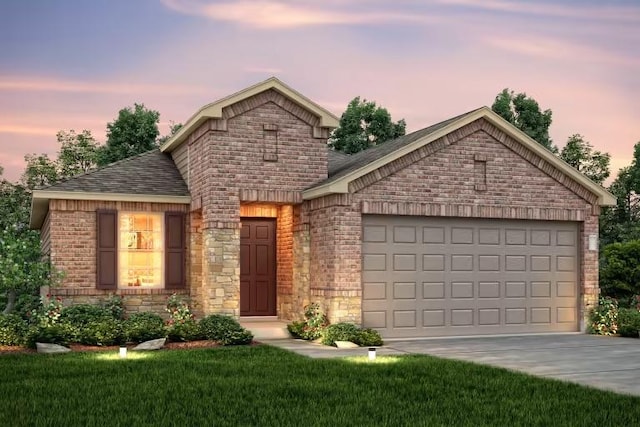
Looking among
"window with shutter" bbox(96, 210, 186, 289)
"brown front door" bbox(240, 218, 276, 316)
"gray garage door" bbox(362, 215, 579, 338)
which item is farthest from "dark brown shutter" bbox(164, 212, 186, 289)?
"gray garage door" bbox(362, 215, 579, 338)

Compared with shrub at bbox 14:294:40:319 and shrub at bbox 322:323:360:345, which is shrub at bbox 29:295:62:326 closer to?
shrub at bbox 322:323:360:345

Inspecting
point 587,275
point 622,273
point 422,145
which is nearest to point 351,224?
point 422,145

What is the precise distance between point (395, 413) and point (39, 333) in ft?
28.6

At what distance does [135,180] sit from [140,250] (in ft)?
6.03

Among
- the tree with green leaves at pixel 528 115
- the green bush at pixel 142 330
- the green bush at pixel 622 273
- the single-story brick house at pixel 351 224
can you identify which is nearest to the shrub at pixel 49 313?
the single-story brick house at pixel 351 224

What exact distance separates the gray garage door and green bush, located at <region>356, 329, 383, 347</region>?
86 cm

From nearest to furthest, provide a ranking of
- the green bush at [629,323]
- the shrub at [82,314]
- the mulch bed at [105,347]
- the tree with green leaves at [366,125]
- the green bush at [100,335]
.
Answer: the mulch bed at [105,347] → the green bush at [100,335] → the shrub at [82,314] → the green bush at [629,323] → the tree with green leaves at [366,125]

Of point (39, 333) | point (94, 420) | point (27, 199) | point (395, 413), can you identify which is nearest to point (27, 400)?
point (94, 420)

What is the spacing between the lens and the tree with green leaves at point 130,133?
31.6 meters

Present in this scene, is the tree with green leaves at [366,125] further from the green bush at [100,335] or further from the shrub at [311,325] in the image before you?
the green bush at [100,335]

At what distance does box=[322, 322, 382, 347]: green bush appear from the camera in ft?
52.2

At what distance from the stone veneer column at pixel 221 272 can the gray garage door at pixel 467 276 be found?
2.91 m

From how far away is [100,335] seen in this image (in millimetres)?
15297

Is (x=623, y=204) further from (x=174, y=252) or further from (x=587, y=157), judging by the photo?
(x=174, y=252)
